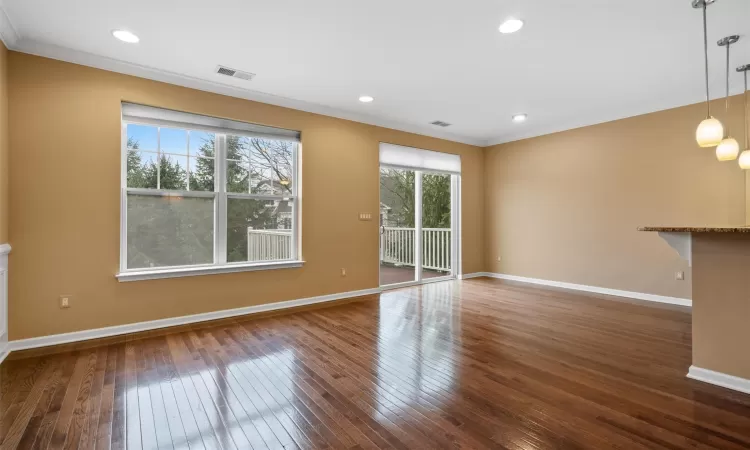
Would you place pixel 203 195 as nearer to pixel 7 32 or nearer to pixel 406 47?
pixel 7 32

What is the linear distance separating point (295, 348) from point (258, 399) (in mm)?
878

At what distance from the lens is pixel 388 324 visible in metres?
3.80

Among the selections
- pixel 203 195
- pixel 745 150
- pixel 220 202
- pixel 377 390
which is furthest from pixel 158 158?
pixel 745 150

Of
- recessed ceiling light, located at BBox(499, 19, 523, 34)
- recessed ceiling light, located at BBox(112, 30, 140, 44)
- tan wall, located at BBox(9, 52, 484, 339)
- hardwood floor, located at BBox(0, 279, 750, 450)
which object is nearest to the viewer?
hardwood floor, located at BBox(0, 279, 750, 450)

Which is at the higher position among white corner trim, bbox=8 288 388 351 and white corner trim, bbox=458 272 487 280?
white corner trim, bbox=458 272 487 280

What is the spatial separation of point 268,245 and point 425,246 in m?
3.40

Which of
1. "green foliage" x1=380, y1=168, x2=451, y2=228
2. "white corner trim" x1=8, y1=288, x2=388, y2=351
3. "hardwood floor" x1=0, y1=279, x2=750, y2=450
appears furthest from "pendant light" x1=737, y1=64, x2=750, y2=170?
"white corner trim" x1=8, y1=288, x2=388, y2=351

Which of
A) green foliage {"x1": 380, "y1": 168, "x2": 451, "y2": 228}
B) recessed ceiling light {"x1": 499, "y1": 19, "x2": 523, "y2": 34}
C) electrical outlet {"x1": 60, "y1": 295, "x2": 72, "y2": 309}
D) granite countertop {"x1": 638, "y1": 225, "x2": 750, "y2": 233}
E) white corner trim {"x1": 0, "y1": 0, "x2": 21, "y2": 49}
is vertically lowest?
electrical outlet {"x1": 60, "y1": 295, "x2": 72, "y2": 309}

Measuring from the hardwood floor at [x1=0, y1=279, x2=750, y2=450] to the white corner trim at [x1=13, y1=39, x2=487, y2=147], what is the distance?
2671 mm

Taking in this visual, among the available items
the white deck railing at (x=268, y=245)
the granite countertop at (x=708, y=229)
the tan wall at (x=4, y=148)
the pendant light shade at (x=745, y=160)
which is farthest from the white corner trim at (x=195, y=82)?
the granite countertop at (x=708, y=229)

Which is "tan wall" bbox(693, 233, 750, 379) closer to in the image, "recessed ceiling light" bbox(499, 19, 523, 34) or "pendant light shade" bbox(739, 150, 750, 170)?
"pendant light shade" bbox(739, 150, 750, 170)

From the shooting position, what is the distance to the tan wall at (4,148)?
287 centimetres

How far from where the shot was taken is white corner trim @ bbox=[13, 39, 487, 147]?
3.16 m

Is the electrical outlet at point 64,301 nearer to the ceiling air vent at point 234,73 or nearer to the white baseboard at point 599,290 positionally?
the ceiling air vent at point 234,73
